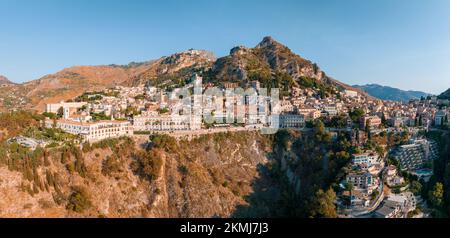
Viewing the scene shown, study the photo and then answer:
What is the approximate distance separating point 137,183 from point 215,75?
27995 mm

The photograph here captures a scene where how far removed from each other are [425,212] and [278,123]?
47.3ft

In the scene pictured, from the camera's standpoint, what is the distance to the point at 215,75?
157 ft

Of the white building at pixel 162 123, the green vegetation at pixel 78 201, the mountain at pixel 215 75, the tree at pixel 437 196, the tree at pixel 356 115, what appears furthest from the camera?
the mountain at pixel 215 75

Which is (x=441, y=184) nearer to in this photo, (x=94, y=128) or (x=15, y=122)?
(x=94, y=128)

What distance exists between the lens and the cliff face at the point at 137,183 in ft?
59.7

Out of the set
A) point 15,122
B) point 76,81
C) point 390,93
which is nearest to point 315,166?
point 15,122

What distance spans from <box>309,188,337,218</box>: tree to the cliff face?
536cm

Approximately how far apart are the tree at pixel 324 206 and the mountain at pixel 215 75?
2296 cm

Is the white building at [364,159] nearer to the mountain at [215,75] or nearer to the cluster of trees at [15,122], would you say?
the mountain at [215,75]

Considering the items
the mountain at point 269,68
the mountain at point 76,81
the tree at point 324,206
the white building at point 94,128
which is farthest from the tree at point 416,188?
the mountain at point 76,81

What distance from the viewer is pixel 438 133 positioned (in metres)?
28.0

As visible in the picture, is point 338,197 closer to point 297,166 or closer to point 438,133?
point 297,166

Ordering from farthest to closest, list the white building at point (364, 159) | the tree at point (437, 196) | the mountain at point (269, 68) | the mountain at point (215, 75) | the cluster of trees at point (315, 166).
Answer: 1. the mountain at point (215, 75)
2. the mountain at point (269, 68)
3. the white building at point (364, 159)
4. the tree at point (437, 196)
5. the cluster of trees at point (315, 166)
